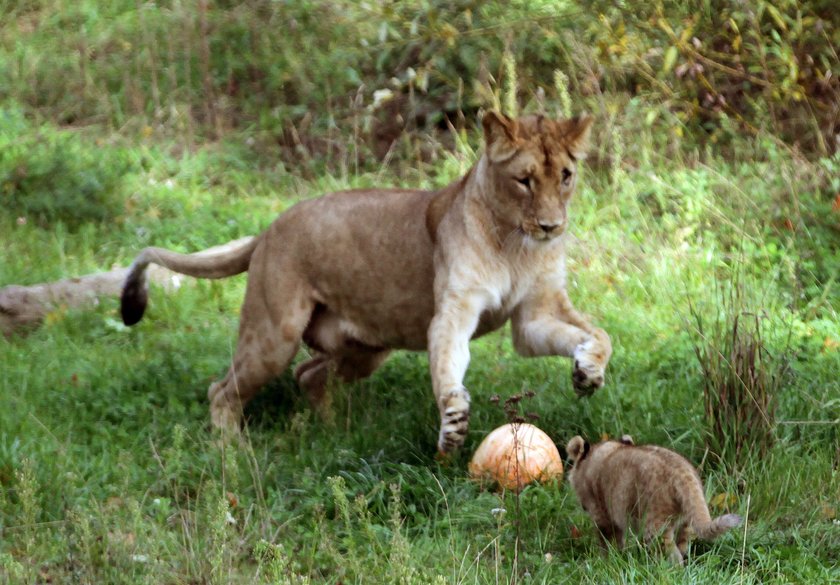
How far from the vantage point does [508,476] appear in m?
5.02

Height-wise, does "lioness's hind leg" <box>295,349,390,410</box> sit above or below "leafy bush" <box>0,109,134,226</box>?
above

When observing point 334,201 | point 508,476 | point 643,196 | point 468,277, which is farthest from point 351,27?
→ point 508,476

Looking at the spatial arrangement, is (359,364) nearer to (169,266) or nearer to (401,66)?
(169,266)

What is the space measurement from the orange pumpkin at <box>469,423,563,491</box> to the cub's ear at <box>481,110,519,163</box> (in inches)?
43.4

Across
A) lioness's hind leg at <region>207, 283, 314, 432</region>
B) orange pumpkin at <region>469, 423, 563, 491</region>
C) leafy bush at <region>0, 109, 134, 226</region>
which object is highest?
orange pumpkin at <region>469, 423, 563, 491</region>

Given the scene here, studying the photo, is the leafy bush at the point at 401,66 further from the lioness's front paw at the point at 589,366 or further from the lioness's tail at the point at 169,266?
the lioness's front paw at the point at 589,366

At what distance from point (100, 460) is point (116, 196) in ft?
13.0

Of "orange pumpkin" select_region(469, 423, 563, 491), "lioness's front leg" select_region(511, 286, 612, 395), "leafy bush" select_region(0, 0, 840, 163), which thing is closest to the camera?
"orange pumpkin" select_region(469, 423, 563, 491)

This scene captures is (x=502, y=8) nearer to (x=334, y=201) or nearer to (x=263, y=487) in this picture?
(x=334, y=201)

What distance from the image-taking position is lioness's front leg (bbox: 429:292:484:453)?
16.8 feet

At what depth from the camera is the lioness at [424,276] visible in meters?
5.45

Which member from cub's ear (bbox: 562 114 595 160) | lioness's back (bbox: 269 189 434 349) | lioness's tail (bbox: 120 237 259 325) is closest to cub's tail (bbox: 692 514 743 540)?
cub's ear (bbox: 562 114 595 160)

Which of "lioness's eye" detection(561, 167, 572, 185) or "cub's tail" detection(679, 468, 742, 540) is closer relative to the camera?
"cub's tail" detection(679, 468, 742, 540)

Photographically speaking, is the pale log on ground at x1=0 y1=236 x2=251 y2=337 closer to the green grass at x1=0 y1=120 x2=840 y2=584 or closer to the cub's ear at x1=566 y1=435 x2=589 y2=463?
the green grass at x1=0 y1=120 x2=840 y2=584
